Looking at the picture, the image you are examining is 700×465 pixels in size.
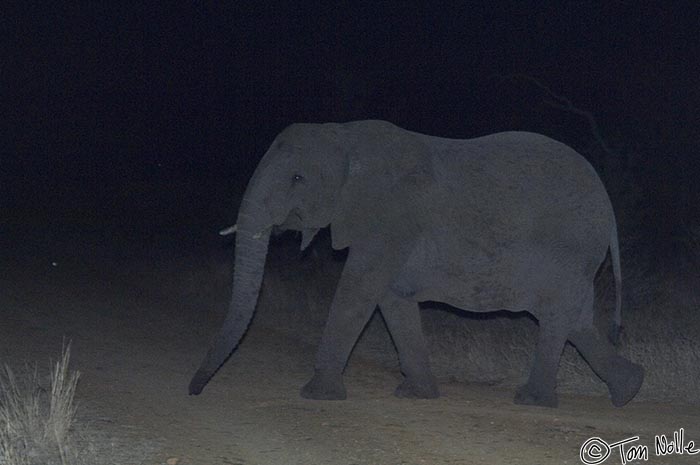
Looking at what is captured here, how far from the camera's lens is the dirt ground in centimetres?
767

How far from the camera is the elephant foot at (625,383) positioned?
1016 centimetres

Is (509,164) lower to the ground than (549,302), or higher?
higher

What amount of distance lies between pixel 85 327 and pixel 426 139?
4.89m

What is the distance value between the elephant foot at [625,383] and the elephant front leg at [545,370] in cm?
56

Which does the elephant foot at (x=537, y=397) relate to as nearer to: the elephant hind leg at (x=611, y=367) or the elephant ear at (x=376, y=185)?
the elephant hind leg at (x=611, y=367)

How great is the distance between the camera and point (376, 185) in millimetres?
9977

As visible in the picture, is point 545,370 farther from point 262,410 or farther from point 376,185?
point 262,410

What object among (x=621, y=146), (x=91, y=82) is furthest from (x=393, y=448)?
(x=91, y=82)

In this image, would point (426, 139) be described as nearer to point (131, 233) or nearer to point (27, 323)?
point (27, 323)

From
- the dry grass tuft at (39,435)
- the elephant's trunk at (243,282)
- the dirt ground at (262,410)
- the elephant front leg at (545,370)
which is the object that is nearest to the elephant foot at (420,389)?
the dirt ground at (262,410)

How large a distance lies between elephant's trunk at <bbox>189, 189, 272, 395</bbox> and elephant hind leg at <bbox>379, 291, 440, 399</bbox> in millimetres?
1470

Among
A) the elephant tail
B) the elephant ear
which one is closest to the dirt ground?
the elephant tail

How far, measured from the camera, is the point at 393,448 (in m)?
7.78

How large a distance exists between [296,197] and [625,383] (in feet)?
10.8
